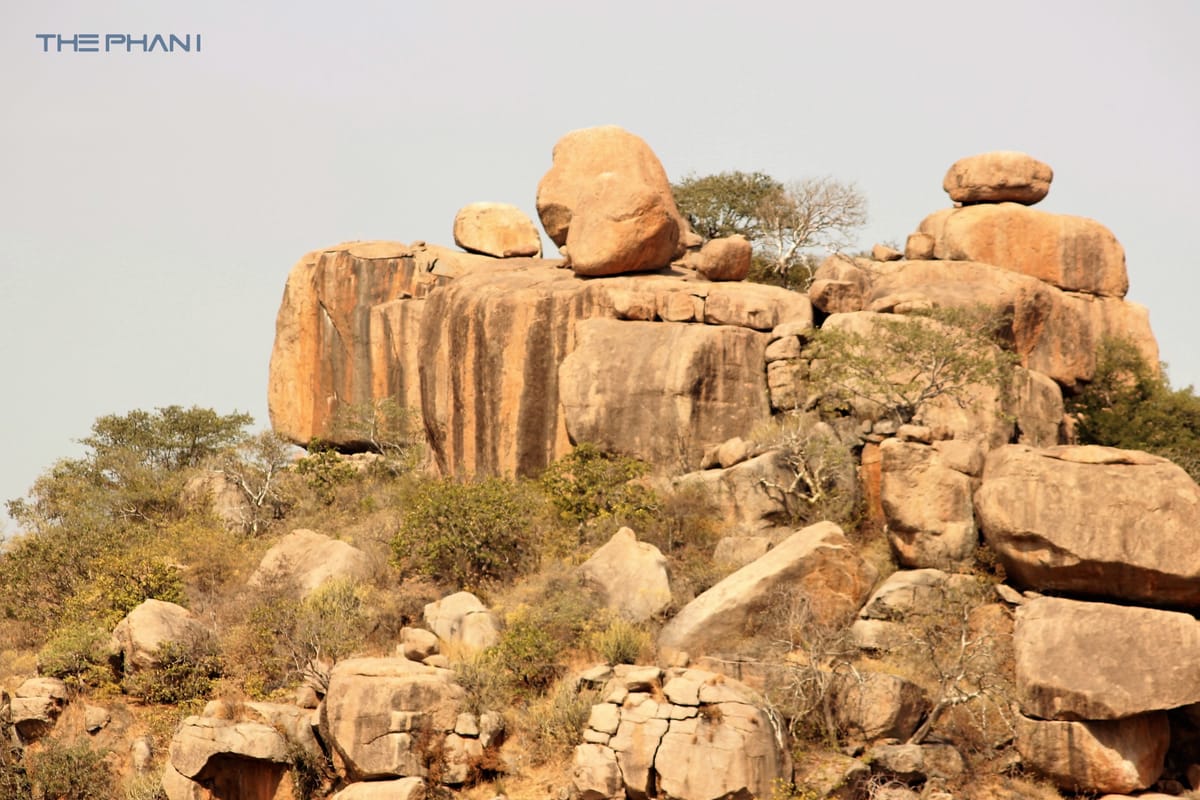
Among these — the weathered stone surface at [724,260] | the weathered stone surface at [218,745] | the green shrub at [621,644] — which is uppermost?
the weathered stone surface at [724,260]

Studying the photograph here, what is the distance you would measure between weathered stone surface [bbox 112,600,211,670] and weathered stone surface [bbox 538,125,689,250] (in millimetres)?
12274

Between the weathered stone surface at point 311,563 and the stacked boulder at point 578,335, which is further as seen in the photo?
the stacked boulder at point 578,335

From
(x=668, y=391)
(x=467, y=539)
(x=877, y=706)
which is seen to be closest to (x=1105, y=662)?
(x=877, y=706)

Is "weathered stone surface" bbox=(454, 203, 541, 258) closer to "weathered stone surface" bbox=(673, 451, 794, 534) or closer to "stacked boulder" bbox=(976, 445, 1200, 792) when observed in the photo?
"weathered stone surface" bbox=(673, 451, 794, 534)

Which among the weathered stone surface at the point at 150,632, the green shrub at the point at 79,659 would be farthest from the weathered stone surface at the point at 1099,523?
the green shrub at the point at 79,659

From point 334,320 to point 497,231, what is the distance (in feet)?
13.5

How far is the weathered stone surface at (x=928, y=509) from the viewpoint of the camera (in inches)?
902

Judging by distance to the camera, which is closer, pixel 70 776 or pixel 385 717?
pixel 385 717

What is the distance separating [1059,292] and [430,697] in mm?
16291

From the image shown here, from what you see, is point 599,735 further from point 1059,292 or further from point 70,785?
point 1059,292

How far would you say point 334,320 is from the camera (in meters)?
36.7

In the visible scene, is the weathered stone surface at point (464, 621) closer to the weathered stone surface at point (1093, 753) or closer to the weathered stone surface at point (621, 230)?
the weathered stone surface at point (1093, 753)

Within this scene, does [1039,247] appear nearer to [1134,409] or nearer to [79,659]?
[1134,409]

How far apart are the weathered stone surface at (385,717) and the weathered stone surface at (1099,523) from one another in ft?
24.8
